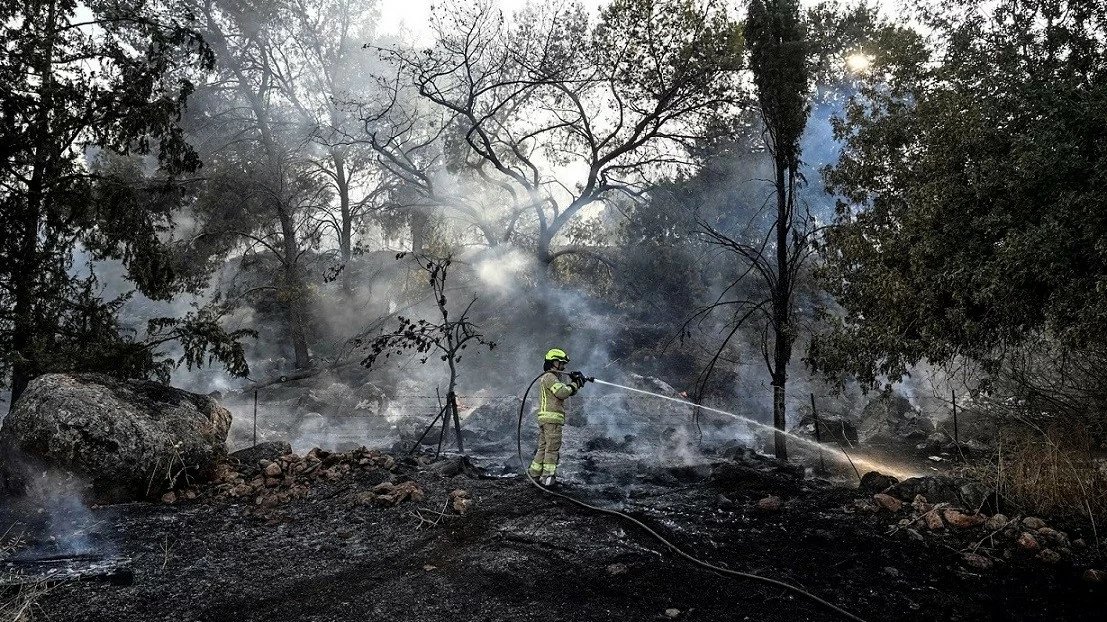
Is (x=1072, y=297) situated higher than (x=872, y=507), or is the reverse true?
(x=1072, y=297)

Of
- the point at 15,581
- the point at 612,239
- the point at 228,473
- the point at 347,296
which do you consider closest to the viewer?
the point at 15,581

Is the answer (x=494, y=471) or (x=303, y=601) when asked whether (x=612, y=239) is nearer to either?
(x=494, y=471)

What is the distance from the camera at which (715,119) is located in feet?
57.8

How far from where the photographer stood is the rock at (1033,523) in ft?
19.4

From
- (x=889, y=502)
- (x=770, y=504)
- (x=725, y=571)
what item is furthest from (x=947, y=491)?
(x=725, y=571)

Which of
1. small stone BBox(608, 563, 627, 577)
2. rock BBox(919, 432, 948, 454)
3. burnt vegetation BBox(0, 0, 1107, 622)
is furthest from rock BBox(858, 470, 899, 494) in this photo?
rock BBox(919, 432, 948, 454)

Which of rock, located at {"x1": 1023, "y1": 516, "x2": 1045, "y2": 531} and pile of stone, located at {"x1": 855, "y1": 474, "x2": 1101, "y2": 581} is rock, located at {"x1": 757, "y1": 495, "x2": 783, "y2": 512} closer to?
pile of stone, located at {"x1": 855, "y1": 474, "x2": 1101, "y2": 581}

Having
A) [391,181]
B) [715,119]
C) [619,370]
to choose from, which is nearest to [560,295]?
[619,370]

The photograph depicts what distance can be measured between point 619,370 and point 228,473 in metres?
14.2

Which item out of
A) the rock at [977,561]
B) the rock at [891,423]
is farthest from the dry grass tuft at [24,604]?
the rock at [891,423]

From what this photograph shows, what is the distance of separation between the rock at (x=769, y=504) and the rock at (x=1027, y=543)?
2145 mm

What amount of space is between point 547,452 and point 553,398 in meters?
0.70

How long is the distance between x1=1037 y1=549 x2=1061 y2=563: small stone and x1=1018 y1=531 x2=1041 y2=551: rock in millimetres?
158

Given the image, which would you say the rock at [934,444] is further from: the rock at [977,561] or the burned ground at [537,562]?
the rock at [977,561]
